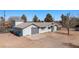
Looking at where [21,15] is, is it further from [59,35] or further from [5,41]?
[59,35]

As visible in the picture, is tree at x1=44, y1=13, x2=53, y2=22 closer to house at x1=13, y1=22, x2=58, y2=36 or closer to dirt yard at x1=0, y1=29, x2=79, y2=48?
house at x1=13, y1=22, x2=58, y2=36

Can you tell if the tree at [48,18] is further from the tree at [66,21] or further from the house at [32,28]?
the tree at [66,21]

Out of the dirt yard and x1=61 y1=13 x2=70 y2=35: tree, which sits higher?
x1=61 y1=13 x2=70 y2=35: tree

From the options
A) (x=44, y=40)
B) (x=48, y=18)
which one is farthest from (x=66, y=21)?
(x=44, y=40)

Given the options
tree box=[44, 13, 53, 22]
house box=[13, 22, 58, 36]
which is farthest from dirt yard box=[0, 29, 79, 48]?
tree box=[44, 13, 53, 22]

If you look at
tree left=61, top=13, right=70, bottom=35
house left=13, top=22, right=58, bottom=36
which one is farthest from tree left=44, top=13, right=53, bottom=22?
tree left=61, top=13, right=70, bottom=35

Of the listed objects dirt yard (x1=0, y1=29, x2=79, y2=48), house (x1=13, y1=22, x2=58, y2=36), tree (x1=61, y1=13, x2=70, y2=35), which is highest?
tree (x1=61, y1=13, x2=70, y2=35)
